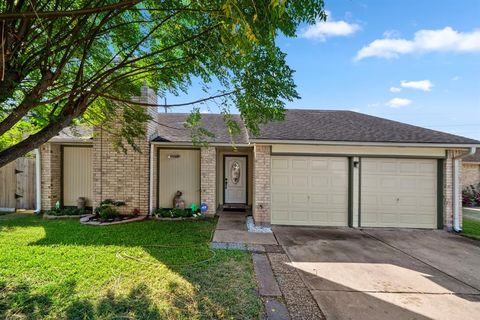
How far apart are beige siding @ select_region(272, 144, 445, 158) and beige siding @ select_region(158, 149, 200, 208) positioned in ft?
12.4

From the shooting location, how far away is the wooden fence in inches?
404

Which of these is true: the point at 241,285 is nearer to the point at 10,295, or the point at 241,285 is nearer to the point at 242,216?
the point at 10,295

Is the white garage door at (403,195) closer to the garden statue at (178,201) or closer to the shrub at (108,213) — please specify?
the garden statue at (178,201)

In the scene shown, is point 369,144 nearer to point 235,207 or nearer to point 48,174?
point 235,207

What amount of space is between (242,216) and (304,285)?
5625 mm

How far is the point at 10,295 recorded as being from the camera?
12.2ft

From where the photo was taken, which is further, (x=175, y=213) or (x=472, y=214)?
(x=472, y=214)

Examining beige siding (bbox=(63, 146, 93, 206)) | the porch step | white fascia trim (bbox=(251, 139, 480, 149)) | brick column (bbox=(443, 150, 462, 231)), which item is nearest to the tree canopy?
white fascia trim (bbox=(251, 139, 480, 149))

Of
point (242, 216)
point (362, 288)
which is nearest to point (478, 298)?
point (362, 288)

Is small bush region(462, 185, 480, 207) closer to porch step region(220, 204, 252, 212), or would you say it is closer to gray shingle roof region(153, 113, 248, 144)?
porch step region(220, 204, 252, 212)

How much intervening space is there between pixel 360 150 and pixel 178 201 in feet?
22.2

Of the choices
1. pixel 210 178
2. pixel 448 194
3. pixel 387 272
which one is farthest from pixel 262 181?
pixel 448 194

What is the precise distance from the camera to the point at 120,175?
30.4 ft

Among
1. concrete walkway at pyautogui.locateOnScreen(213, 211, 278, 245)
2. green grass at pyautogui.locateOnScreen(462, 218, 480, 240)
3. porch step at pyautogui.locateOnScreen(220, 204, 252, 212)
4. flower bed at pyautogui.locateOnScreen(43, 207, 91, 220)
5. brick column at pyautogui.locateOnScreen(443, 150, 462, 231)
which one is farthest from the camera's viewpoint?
porch step at pyautogui.locateOnScreen(220, 204, 252, 212)
